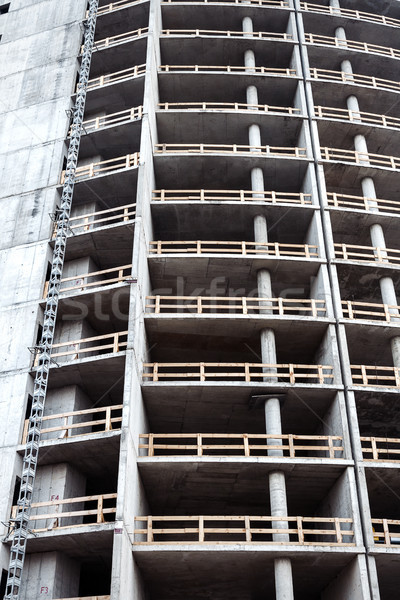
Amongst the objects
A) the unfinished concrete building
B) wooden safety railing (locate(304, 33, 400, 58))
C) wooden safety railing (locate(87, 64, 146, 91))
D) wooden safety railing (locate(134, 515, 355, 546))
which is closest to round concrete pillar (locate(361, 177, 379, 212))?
the unfinished concrete building

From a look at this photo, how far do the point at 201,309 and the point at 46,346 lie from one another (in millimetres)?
5788

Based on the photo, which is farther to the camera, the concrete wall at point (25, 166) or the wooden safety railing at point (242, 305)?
the wooden safety railing at point (242, 305)

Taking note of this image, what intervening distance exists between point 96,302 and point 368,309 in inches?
492

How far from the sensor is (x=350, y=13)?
3959 cm

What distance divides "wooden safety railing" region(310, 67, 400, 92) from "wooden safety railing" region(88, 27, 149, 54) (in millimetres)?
8520

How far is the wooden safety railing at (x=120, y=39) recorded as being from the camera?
33.7 m

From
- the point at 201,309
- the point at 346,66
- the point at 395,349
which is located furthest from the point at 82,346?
the point at 346,66

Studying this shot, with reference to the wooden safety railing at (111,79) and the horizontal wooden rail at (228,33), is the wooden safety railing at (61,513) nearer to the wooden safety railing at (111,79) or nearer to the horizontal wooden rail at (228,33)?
the wooden safety railing at (111,79)

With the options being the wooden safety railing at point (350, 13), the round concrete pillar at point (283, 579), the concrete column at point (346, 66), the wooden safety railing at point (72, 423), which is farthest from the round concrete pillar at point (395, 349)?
the wooden safety railing at point (350, 13)

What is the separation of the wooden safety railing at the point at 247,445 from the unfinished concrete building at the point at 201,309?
163 mm

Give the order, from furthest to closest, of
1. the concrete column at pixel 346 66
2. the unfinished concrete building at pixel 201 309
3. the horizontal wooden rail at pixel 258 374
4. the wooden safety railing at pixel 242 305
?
1. the concrete column at pixel 346 66
2. the wooden safety railing at pixel 242 305
3. the horizontal wooden rail at pixel 258 374
4. the unfinished concrete building at pixel 201 309

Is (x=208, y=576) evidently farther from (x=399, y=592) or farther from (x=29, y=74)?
(x=29, y=74)

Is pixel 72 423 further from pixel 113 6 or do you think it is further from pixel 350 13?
pixel 350 13

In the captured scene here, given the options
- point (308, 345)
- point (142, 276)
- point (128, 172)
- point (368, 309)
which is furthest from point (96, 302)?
point (368, 309)
